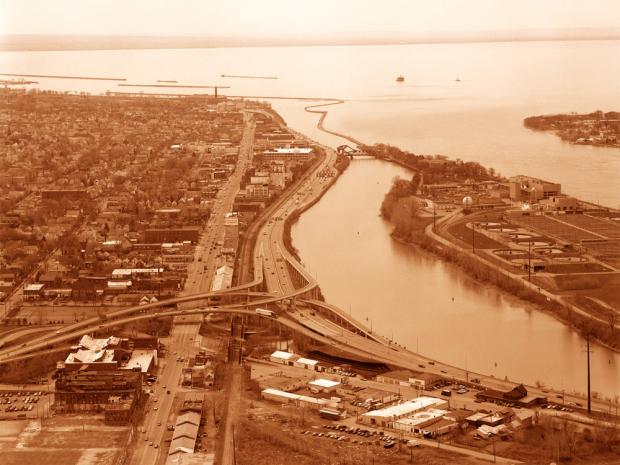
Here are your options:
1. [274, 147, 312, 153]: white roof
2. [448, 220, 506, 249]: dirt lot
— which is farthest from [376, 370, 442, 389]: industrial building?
[274, 147, 312, 153]: white roof

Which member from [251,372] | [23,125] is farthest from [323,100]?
[251,372]

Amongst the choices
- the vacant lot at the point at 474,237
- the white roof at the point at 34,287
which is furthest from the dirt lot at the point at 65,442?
the vacant lot at the point at 474,237

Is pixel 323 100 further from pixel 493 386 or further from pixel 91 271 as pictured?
pixel 493 386

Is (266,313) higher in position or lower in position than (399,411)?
higher

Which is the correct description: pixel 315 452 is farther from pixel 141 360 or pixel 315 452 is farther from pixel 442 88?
pixel 442 88

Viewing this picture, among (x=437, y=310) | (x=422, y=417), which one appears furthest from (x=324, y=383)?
(x=437, y=310)

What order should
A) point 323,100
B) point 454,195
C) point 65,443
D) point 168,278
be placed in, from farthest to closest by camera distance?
point 323,100 → point 454,195 → point 168,278 → point 65,443
